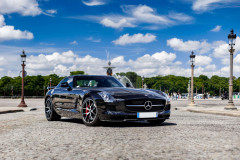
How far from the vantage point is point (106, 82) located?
32.4ft

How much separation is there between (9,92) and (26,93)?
771 centimetres

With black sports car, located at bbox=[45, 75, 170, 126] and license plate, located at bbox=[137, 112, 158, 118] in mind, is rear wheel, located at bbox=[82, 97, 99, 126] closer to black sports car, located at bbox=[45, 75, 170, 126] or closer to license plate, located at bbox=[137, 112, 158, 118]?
black sports car, located at bbox=[45, 75, 170, 126]

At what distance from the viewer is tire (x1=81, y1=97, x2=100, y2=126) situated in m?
8.38

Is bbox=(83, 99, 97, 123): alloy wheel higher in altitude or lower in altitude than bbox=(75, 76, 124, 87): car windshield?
lower

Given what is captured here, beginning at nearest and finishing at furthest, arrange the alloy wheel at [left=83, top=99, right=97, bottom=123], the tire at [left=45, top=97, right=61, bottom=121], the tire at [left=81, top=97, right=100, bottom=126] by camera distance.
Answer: the tire at [left=81, top=97, right=100, bottom=126] < the alloy wheel at [left=83, top=99, right=97, bottom=123] < the tire at [left=45, top=97, right=61, bottom=121]

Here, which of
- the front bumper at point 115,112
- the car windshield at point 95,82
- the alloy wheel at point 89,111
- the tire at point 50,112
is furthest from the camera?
the tire at point 50,112

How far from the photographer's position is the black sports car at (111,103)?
819 cm

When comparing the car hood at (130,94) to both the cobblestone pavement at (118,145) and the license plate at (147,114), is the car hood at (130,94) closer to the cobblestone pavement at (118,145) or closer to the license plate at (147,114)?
the license plate at (147,114)

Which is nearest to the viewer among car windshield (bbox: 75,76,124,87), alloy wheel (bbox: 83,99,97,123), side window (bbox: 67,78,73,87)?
alloy wheel (bbox: 83,99,97,123)

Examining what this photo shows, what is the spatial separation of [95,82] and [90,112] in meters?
1.39

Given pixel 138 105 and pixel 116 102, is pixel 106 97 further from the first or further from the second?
pixel 138 105

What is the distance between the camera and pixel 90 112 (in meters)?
8.60

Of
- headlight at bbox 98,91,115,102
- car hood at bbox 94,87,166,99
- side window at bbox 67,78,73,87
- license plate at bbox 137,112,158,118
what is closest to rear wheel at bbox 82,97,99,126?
headlight at bbox 98,91,115,102

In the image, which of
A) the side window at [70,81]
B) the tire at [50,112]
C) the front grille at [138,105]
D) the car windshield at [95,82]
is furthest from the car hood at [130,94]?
the tire at [50,112]
